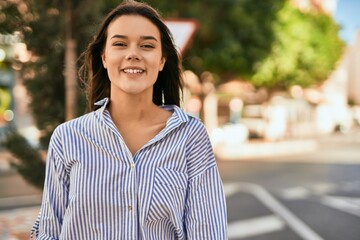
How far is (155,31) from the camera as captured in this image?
1732mm

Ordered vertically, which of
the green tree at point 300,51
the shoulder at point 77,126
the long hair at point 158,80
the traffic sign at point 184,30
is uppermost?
the green tree at point 300,51

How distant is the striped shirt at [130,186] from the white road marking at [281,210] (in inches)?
225

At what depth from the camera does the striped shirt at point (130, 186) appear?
5.23 feet

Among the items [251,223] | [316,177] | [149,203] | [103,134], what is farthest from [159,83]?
[316,177]

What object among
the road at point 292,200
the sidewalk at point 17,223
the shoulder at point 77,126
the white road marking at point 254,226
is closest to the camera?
the shoulder at point 77,126

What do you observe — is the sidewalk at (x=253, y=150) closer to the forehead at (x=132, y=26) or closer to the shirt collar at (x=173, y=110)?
the shirt collar at (x=173, y=110)

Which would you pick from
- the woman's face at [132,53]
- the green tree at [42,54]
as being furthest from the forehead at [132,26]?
the green tree at [42,54]


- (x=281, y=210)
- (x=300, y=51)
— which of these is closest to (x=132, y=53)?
(x=281, y=210)

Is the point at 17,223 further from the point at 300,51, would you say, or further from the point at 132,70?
the point at 300,51

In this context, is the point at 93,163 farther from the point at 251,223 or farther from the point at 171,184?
the point at 251,223

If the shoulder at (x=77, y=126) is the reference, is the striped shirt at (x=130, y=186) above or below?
below

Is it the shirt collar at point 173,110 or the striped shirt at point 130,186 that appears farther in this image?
the shirt collar at point 173,110

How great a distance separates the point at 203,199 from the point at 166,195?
0.41 ft

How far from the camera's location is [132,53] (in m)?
1.67
